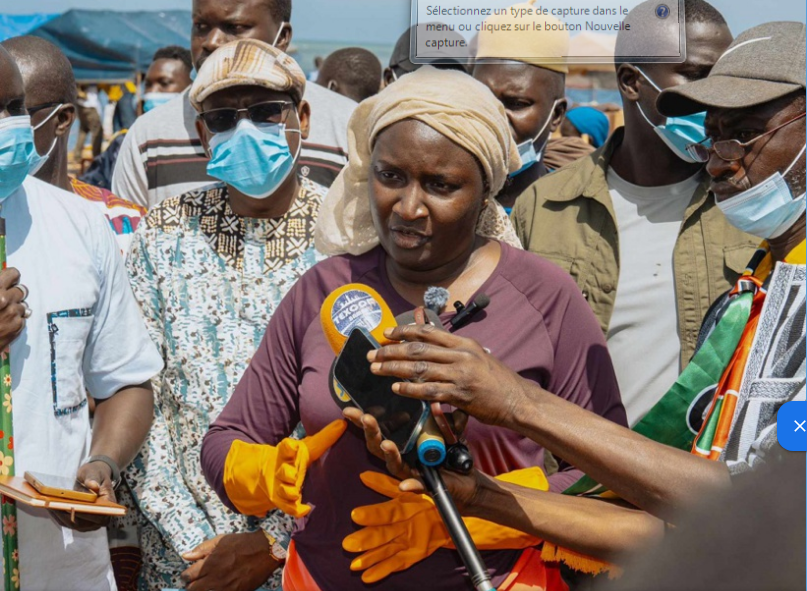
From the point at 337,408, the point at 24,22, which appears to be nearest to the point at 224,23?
the point at 337,408

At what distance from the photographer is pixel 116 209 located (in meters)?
4.12

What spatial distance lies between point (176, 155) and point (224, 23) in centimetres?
67

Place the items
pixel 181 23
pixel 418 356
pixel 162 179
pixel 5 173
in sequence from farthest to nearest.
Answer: pixel 181 23, pixel 162 179, pixel 5 173, pixel 418 356

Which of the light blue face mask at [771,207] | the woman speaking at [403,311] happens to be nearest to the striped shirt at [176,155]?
the woman speaking at [403,311]

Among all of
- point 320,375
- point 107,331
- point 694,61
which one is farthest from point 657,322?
point 107,331

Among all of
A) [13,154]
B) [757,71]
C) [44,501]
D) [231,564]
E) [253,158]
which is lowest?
[231,564]

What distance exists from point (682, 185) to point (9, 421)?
7.58 ft

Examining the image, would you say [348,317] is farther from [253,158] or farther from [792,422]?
[253,158]

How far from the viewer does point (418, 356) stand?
6.92 feet

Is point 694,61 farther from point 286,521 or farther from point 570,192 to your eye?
point 286,521

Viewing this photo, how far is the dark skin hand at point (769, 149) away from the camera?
2525mm

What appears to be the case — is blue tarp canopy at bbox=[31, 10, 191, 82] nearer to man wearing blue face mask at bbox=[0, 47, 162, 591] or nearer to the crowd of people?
the crowd of people

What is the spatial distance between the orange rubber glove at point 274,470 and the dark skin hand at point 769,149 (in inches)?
45.4

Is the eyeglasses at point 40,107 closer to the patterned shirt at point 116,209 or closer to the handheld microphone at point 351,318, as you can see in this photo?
the patterned shirt at point 116,209
